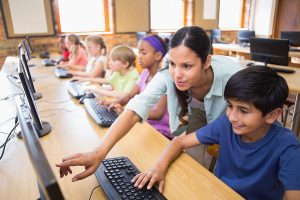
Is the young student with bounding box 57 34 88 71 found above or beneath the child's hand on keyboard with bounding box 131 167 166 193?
above

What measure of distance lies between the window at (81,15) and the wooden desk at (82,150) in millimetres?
3894

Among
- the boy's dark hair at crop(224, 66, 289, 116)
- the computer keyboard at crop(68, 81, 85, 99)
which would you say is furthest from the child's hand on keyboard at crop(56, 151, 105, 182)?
the computer keyboard at crop(68, 81, 85, 99)

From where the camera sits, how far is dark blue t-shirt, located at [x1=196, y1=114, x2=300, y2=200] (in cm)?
85

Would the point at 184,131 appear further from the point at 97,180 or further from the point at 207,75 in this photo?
the point at 97,180

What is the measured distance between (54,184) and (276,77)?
0.87 m

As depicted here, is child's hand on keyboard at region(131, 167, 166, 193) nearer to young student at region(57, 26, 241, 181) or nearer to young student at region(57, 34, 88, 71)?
young student at region(57, 26, 241, 181)

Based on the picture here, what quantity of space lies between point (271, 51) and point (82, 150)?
2446 millimetres

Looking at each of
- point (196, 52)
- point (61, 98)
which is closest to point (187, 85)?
point (196, 52)

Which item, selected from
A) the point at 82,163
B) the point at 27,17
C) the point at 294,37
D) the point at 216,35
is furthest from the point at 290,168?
the point at 216,35

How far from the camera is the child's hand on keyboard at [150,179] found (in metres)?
0.85

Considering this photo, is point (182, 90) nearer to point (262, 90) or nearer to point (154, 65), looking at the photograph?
point (262, 90)

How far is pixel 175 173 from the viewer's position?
96 cm

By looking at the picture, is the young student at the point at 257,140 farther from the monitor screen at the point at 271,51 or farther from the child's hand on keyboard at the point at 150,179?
the monitor screen at the point at 271,51

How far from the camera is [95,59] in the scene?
2990 millimetres
